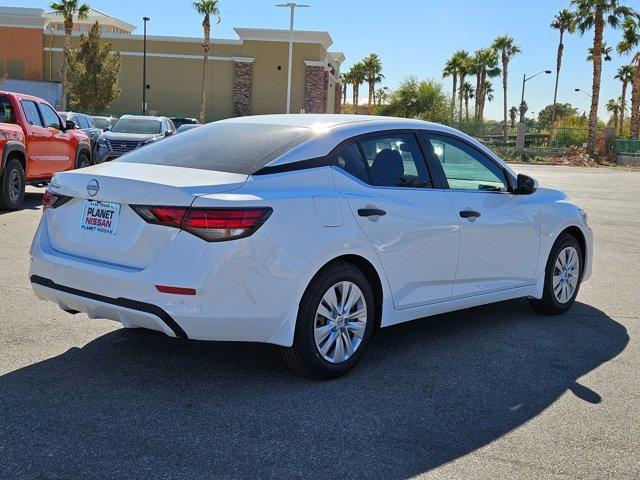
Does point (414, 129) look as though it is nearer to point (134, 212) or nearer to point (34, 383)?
point (134, 212)

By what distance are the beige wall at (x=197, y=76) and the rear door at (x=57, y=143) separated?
46.3 meters

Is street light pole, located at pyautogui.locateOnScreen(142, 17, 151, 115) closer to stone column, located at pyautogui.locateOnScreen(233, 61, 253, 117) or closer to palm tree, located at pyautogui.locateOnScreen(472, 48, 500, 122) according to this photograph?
stone column, located at pyautogui.locateOnScreen(233, 61, 253, 117)

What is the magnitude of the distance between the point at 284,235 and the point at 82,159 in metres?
12.5

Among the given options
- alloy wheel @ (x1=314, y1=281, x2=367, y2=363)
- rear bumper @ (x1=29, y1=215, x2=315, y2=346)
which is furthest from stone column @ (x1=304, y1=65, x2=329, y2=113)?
rear bumper @ (x1=29, y1=215, x2=315, y2=346)

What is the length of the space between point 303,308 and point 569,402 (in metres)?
1.74

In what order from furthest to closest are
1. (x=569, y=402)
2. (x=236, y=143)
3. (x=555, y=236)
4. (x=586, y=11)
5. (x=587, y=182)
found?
(x=586, y=11)
(x=587, y=182)
(x=555, y=236)
(x=236, y=143)
(x=569, y=402)

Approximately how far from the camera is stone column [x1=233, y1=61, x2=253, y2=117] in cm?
6025

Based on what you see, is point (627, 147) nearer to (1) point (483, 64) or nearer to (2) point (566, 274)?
(1) point (483, 64)

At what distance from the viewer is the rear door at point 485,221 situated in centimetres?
582

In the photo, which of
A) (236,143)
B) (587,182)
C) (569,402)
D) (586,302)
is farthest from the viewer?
(587,182)

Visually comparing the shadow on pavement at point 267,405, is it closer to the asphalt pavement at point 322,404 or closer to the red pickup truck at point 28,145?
the asphalt pavement at point 322,404

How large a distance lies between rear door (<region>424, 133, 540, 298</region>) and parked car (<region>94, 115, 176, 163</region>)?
14.4 meters

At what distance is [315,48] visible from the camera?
59.5 m

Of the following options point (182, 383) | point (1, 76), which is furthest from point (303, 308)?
point (1, 76)
